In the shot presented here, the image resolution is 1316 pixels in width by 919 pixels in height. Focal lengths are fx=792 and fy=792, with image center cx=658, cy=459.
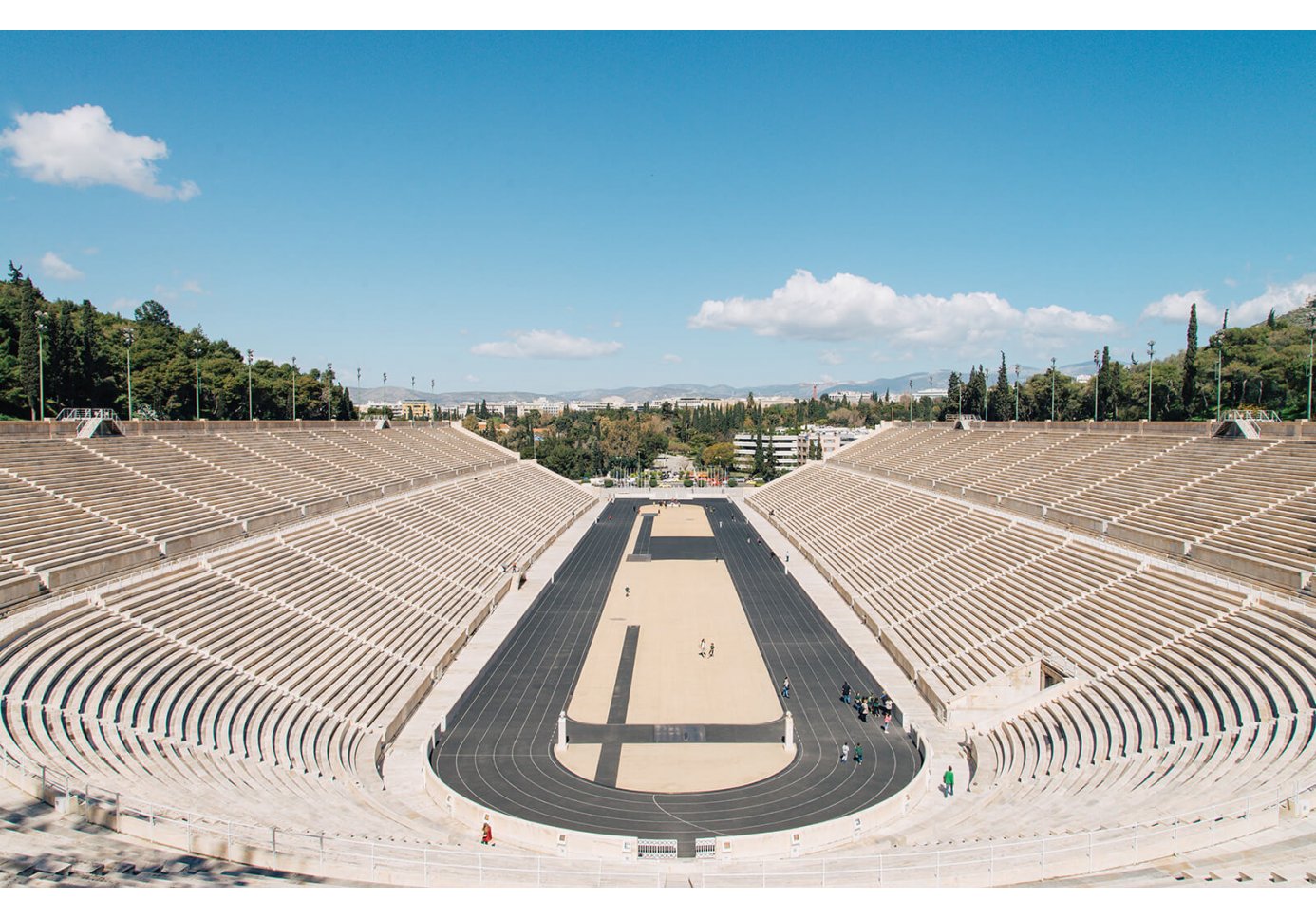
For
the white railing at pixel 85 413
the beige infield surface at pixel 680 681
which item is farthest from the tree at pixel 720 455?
the white railing at pixel 85 413

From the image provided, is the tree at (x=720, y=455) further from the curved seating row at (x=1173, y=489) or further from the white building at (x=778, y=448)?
the curved seating row at (x=1173, y=489)

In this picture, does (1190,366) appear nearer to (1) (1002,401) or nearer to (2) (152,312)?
(1) (1002,401)

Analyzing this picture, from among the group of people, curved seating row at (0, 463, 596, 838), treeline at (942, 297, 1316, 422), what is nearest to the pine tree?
treeline at (942, 297, 1316, 422)

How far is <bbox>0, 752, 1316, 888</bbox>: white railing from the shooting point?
1009 cm

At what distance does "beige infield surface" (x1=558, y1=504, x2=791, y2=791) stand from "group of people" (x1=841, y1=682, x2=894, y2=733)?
1943 millimetres

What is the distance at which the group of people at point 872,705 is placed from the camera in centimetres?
1997

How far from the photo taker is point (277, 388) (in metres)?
64.9

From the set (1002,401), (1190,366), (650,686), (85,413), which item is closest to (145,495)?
(85,413)

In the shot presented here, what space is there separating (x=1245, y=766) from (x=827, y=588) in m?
22.5

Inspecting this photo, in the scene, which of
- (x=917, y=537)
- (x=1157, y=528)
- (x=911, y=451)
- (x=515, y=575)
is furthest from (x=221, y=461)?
(x=911, y=451)

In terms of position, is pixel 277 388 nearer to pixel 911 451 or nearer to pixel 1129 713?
pixel 911 451

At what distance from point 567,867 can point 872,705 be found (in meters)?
11.1

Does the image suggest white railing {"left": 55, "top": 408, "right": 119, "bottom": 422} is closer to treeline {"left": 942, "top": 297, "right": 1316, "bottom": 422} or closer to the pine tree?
treeline {"left": 942, "top": 297, "right": 1316, "bottom": 422}

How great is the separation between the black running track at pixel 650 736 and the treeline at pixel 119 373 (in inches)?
1065
